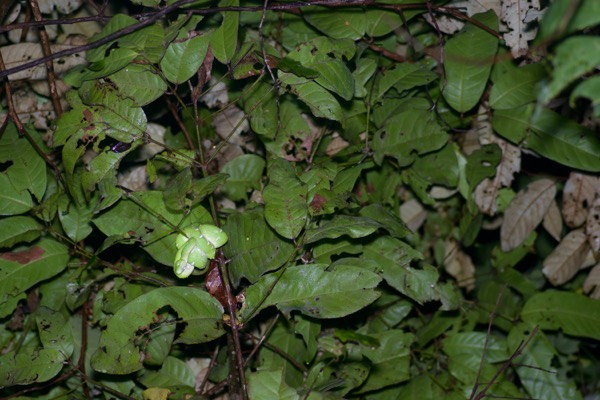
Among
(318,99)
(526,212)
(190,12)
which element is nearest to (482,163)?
(526,212)

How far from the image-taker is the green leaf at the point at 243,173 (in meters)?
1.90

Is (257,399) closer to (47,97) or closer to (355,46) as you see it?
(355,46)

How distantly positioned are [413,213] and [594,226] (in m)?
0.58

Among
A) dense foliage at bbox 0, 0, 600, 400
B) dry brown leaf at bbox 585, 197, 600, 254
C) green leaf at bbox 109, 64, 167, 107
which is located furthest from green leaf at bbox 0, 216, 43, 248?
dry brown leaf at bbox 585, 197, 600, 254

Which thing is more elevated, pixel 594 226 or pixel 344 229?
pixel 344 229

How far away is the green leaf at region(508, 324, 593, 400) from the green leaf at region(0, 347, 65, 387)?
1.38 metres

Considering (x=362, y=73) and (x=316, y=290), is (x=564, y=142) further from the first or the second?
(x=316, y=290)

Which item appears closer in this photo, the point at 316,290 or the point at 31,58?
the point at 316,290

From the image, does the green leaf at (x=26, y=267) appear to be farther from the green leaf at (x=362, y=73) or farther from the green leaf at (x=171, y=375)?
the green leaf at (x=362, y=73)

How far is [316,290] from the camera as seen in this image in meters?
1.53

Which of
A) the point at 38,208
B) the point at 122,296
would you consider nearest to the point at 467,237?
the point at 122,296

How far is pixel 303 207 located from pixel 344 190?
244 millimetres

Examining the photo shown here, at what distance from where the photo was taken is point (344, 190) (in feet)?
5.54

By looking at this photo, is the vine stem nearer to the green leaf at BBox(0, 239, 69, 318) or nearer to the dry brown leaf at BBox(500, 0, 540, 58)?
the dry brown leaf at BBox(500, 0, 540, 58)
